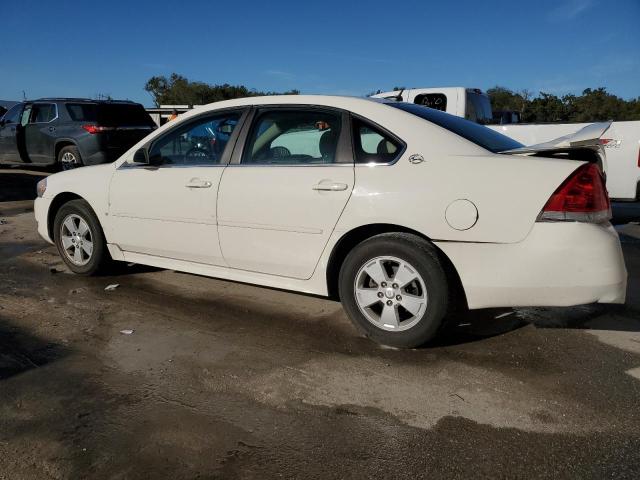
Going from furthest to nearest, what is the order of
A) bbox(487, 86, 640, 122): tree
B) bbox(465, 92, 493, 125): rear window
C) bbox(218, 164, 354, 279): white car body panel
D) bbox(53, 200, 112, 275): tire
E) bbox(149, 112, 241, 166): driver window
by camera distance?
bbox(487, 86, 640, 122): tree, bbox(465, 92, 493, 125): rear window, bbox(53, 200, 112, 275): tire, bbox(149, 112, 241, 166): driver window, bbox(218, 164, 354, 279): white car body panel

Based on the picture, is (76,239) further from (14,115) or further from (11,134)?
(14,115)

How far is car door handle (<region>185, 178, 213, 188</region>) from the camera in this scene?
394 cm

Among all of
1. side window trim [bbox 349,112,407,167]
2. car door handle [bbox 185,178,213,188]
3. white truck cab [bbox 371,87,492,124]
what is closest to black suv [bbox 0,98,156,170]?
white truck cab [bbox 371,87,492,124]

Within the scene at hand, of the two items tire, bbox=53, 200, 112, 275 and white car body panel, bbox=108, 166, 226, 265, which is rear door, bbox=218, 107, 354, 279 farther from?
tire, bbox=53, 200, 112, 275

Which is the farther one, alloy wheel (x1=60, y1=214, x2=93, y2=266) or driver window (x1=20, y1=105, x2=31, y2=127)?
driver window (x1=20, y1=105, x2=31, y2=127)

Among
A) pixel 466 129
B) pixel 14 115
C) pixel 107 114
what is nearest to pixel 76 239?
pixel 466 129

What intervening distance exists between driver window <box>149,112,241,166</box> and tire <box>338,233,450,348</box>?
4.74ft

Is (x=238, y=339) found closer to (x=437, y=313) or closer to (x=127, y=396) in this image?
(x=127, y=396)

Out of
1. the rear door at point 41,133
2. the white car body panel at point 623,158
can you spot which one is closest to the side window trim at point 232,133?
the white car body panel at point 623,158

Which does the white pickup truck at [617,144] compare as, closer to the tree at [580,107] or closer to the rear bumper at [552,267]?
the rear bumper at [552,267]

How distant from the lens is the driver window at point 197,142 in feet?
13.3

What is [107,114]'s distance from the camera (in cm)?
1134

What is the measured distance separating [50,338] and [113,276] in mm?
1499

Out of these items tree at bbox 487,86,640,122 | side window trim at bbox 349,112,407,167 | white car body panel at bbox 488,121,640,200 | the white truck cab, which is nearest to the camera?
side window trim at bbox 349,112,407,167
